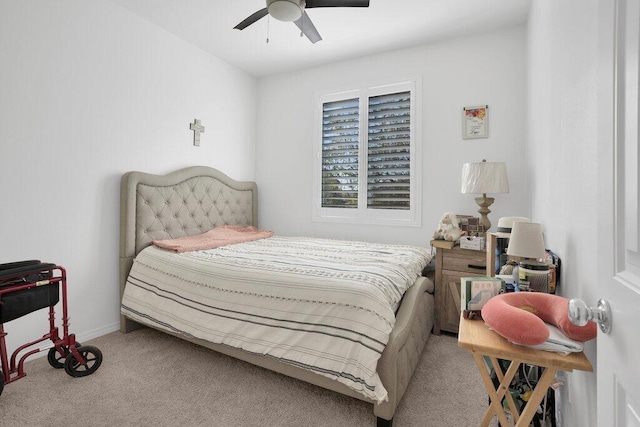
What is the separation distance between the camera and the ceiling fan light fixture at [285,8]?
1.93 m

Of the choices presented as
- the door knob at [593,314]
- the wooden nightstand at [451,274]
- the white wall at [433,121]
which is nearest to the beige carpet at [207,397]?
the wooden nightstand at [451,274]

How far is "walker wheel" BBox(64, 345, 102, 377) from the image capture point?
6.43 ft

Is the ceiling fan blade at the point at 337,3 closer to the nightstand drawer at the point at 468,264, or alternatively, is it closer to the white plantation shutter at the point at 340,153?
the white plantation shutter at the point at 340,153

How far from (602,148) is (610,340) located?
397 millimetres

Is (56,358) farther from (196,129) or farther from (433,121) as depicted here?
(433,121)

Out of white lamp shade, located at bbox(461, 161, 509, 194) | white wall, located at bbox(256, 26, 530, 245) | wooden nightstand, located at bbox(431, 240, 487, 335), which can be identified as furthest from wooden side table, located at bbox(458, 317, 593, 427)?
white wall, located at bbox(256, 26, 530, 245)

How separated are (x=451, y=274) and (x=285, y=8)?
226 centimetres

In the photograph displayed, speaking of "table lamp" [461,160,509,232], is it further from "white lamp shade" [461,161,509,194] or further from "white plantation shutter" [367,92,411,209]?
"white plantation shutter" [367,92,411,209]

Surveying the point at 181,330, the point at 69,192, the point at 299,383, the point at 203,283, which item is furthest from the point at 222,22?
the point at 299,383

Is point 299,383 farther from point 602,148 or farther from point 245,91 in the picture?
point 245,91

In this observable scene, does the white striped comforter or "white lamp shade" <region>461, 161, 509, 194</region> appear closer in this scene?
the white striped comforter

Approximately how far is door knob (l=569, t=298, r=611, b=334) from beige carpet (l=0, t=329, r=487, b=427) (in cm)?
120

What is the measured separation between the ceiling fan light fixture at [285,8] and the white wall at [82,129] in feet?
5.12

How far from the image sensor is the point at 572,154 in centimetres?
132
